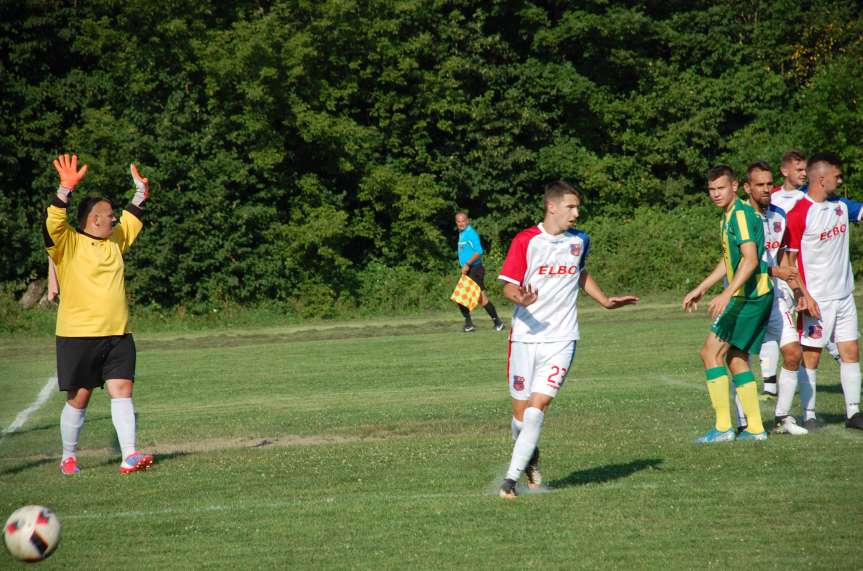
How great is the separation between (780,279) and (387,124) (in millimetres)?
24859

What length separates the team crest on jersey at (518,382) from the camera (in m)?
7.70

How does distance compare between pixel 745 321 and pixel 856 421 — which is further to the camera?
pixel 856 421

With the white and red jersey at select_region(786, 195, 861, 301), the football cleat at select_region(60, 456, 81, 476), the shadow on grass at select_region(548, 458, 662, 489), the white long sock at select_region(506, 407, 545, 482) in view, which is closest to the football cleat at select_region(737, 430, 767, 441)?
the shadow on grass at select_region(548, 458, 662, 489)

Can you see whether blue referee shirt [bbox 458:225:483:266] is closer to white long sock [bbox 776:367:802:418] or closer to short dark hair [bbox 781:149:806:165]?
short dark hair [bbox 781:149:806:165]

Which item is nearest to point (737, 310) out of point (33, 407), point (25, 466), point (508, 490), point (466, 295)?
point (508, 490)

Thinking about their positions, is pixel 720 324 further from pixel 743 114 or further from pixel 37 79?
Answer: pixel 743 114

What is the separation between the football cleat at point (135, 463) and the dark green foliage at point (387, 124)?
1987 centimetres

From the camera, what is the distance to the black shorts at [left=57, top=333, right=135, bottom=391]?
9203 millimetres

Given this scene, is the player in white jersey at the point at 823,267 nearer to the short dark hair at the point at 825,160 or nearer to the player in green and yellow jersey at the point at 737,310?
the short dark hair at the point at 825,160

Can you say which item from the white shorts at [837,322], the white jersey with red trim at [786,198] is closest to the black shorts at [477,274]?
the white jersey with red trim at [786,198]

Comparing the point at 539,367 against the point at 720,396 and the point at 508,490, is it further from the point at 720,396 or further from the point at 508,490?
the point at 720,396

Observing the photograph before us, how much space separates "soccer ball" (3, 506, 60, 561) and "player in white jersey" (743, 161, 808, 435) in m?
6.21

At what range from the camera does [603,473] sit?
823 cm

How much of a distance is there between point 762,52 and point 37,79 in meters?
23.9
